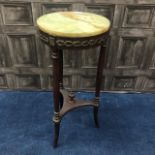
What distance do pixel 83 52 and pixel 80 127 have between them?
1.86 ft

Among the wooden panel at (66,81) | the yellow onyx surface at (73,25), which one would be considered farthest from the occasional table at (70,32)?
the wooden panel at (66,81)

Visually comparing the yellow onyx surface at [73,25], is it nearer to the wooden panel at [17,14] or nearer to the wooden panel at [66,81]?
the wooden panel at [17,14]

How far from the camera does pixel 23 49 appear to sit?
1.50m

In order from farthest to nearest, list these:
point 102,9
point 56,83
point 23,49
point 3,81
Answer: point 3,81 → point 23,49 → point 102,9 → point 56,83

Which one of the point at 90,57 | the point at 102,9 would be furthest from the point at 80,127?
the point at 102,9

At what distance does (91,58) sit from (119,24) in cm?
33

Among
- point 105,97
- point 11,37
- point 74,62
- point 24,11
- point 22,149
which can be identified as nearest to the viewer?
point 22,149

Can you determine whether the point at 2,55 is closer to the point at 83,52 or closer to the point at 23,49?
the point at 23,49

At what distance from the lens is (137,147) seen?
Result: 128 cm

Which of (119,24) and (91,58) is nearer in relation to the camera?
(119,24)

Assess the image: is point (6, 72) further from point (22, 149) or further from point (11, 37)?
point (22, 149)

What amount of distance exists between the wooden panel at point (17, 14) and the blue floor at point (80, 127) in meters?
0.62

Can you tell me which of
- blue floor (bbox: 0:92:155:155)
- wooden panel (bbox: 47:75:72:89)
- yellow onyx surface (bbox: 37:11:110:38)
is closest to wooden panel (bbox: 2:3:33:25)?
yellow onyx surface (bbox: 37:11:110:38)

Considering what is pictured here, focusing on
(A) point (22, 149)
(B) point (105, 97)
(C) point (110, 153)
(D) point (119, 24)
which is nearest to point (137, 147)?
(C) point (110, 153)
